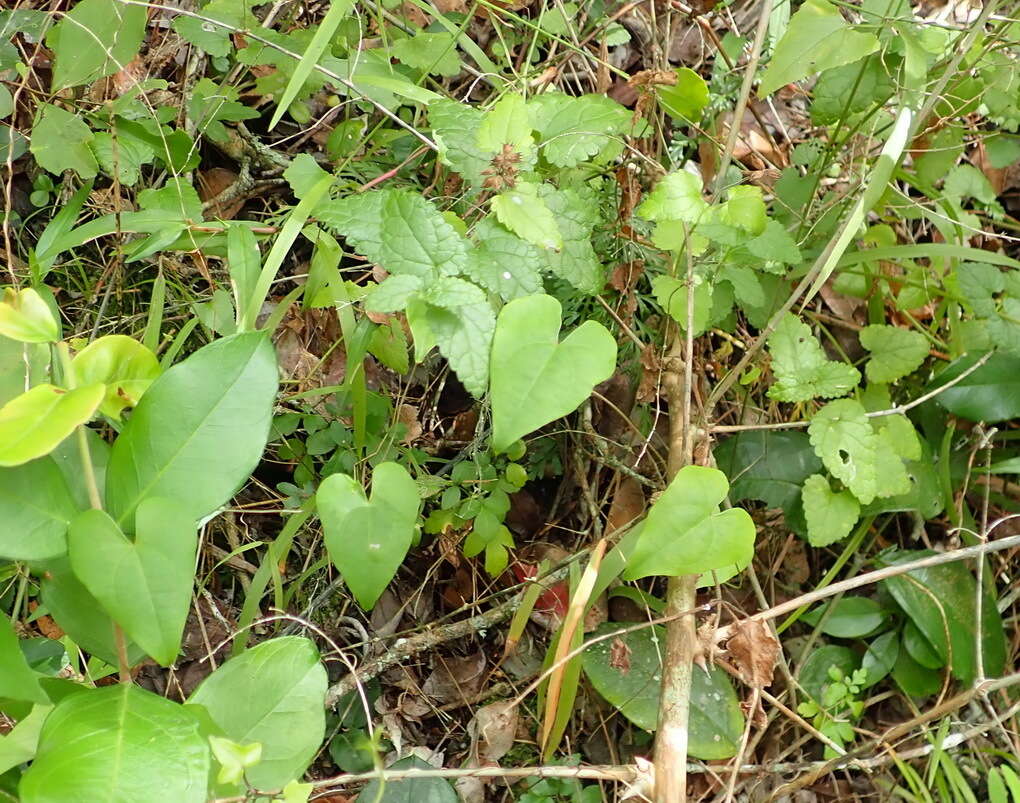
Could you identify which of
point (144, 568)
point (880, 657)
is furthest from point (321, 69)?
point (880, 657)

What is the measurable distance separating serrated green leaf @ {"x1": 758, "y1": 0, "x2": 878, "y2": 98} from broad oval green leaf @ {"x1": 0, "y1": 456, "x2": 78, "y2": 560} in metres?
0.93

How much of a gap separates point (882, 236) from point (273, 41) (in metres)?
1.10

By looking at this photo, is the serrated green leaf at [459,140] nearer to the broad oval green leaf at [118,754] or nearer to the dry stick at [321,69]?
the dry stick at [321,69]

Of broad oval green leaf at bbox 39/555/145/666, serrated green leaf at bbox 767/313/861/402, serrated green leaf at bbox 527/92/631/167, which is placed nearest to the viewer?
broad oval green leaf at bbox 39/555/145/666

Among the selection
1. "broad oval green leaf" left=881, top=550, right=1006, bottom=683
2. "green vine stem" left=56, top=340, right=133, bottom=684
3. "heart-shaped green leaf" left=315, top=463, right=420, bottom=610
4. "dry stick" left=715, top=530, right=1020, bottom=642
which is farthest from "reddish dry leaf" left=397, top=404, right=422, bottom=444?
"broad oval green leaf" left=881, top=550, right=1006, bottom=683

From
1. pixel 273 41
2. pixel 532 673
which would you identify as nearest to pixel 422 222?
pixel 273 41

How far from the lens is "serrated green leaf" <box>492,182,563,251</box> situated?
1042 millimetres

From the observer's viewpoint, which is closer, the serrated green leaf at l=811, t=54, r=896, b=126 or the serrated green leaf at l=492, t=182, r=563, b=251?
the serrated green leaf at l=492, t=182, r=563, b=251

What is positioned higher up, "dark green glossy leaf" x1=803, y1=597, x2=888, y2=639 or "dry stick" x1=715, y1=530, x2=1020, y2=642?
"dry stick" x1=715, y1=530, x2=1020, y2=642

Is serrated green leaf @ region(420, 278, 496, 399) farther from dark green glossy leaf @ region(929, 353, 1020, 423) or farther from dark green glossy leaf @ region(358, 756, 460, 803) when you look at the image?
dark green glossy leaf @ region(929, 353, 1020, 423)

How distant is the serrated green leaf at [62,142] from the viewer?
1269 mm

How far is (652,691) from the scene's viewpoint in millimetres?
1266

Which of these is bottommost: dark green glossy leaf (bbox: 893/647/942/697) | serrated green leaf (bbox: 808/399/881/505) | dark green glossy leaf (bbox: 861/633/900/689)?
dark green glossy leaf (bbox: 893/647/942/697)

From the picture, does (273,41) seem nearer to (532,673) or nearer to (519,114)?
(519,114)
